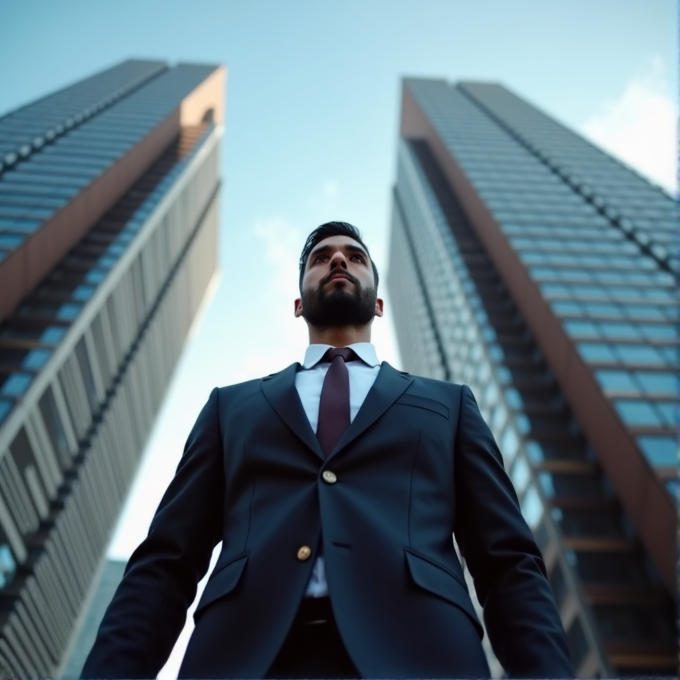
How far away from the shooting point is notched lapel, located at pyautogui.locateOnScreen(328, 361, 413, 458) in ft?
8.52

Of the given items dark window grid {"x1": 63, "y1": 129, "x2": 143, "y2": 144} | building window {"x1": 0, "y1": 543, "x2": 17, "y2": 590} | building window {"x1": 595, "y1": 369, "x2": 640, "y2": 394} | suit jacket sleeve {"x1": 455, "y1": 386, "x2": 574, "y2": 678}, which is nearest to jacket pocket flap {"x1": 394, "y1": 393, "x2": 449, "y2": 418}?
suit jacket sleeve {"x1": 455, "y1": 386, "x2": 574, "y2": 678}

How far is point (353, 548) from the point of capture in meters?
2.20

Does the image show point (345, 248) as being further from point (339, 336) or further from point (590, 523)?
point (590, 523)

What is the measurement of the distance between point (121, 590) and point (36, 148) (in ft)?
176

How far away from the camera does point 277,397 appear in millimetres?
2984

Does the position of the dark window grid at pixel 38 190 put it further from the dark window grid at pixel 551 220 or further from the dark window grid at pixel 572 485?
the dark window grid at pixel 572 485

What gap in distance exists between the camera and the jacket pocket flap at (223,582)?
226 centimetres

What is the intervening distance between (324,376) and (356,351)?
13.8 inches

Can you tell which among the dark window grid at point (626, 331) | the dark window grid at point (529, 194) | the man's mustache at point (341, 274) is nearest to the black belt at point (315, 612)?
the man's mustache at point (341, 274)

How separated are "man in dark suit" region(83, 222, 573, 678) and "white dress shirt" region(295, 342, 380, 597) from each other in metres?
0.02

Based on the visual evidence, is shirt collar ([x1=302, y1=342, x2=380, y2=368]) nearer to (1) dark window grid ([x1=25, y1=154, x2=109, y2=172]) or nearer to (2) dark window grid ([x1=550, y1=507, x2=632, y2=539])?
(2) dark window grid ([x1=550, y1=507, x2=632, y2=539])

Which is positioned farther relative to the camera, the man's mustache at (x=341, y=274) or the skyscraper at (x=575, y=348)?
the skyscraper at (x=575, y=348)

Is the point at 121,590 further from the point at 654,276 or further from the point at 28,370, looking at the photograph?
the point at 654,276

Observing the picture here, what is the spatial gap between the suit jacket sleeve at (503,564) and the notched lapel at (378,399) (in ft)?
1.29
